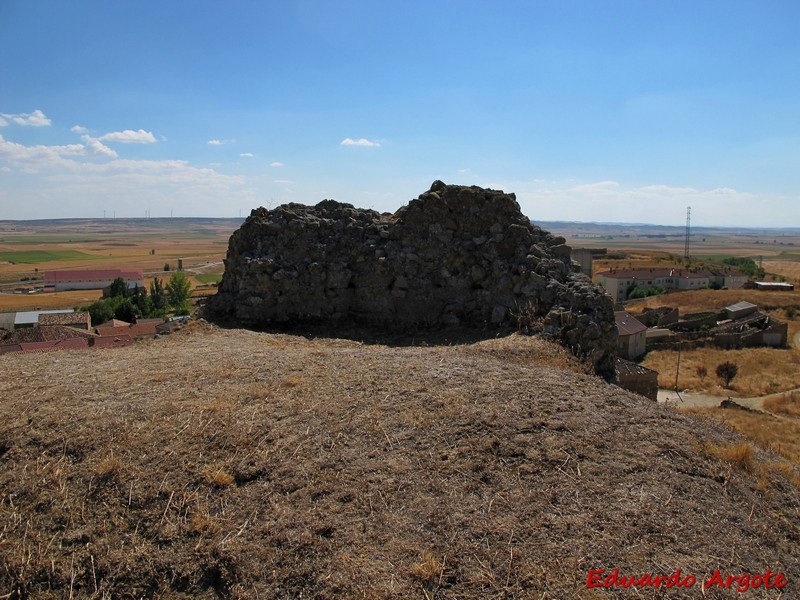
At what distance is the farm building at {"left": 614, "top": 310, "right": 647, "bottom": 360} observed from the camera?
35.8m

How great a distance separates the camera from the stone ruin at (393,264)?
42.0 ft

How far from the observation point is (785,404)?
2566cm

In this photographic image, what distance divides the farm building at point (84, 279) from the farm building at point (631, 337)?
204 feet

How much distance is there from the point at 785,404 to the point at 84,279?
8396cm

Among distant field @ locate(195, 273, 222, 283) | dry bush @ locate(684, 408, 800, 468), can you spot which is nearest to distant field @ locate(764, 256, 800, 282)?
dry bush @ locate(684, 408, 800, 468)

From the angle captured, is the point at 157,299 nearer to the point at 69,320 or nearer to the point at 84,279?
the point at 69,320

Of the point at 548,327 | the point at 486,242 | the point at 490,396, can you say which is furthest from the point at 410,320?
the point at 490,396

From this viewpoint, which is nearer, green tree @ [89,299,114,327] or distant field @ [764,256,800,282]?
green tree @ [89,299,114,327]

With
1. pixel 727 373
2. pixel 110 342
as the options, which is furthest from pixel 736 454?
pixel 727 373

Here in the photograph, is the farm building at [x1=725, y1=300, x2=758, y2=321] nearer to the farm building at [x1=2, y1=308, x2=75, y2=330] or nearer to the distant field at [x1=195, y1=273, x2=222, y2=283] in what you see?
the farm building at [x1=2, y1=308, x2=75, y2=330]

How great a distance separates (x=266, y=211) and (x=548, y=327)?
8.38 metres

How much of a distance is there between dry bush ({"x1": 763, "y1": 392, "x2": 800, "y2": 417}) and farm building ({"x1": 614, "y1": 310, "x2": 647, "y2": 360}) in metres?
9.60

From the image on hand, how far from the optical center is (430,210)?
44.7 feet

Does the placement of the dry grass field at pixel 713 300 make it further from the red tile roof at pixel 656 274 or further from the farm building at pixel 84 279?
the farm building at pixel 84 279
